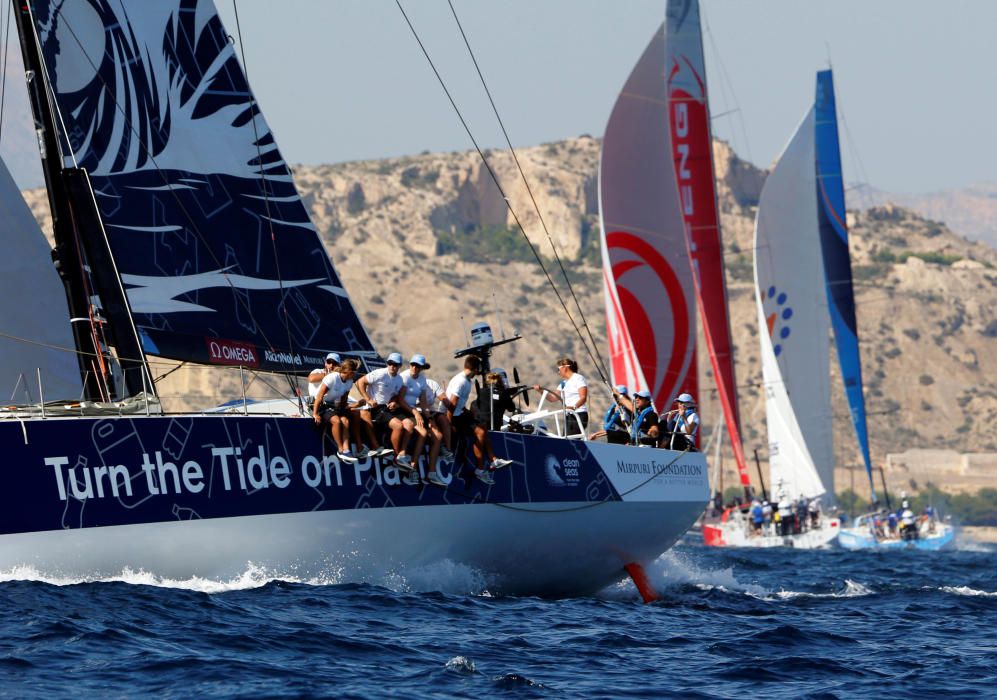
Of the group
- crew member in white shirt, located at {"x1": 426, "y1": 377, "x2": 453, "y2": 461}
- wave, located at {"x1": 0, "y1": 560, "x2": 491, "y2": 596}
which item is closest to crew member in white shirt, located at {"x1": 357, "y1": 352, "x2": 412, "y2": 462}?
crew member in white shirt, located at {"x1": 426, "y1": 377, "x2": 453, "y2": 461}

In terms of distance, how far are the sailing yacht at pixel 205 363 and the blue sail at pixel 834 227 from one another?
2327 cm

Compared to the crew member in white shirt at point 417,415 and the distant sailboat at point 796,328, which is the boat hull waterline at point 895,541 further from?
the crew member in white shirt at point 417,415

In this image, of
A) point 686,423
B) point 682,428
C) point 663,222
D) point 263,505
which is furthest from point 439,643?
point 663,222

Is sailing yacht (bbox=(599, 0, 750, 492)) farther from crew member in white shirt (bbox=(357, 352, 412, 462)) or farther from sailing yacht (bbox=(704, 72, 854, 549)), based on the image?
crew member in white shirt (bbox=(357, 352, 412, 462))

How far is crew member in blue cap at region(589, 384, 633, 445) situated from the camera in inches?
561

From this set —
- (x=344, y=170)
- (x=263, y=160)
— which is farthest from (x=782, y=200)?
(x=344, y=170)

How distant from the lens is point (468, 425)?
470 inches

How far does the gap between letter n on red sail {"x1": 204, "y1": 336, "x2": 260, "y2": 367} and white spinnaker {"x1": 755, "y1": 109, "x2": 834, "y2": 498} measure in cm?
2405

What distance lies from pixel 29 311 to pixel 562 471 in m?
4.93

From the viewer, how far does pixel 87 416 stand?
1030 cm

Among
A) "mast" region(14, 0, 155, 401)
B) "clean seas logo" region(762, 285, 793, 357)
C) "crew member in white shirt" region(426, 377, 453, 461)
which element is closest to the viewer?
"crew member in white shirt" region(426, 377, 453, 461)

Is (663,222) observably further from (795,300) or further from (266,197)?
(266,197)

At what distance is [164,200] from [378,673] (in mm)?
5432

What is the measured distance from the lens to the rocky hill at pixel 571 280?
102 meters
